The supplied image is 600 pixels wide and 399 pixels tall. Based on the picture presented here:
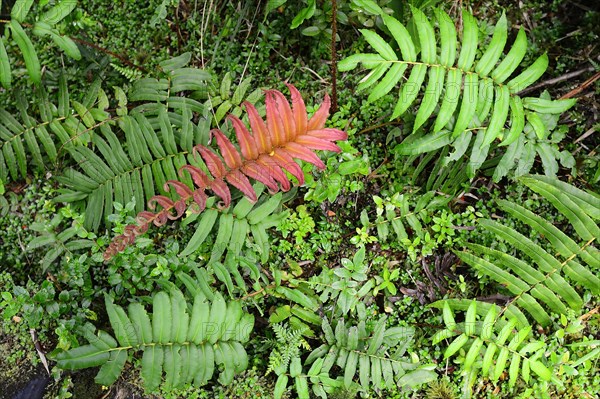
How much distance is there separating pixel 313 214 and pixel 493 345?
59.1 inches

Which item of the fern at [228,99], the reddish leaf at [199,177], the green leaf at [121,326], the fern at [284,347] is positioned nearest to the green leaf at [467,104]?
the fern at [228,99]

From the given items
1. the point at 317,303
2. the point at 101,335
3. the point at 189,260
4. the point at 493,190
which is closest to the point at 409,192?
the point at 493,190

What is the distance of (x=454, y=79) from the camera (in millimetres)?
3041

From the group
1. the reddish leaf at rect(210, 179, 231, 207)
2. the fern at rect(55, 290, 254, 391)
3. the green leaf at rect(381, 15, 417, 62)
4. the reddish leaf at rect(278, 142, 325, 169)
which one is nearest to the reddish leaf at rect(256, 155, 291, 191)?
the reddish leaf at rect(278, 142, 325, 169)

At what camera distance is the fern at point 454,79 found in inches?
117

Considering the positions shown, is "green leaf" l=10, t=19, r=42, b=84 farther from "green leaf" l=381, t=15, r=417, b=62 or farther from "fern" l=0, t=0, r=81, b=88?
"green leaf" l=381, t=15, r=417, b=62

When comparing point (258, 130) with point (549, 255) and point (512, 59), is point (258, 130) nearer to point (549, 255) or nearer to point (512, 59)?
point (512, 59)

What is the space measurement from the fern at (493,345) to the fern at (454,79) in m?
1.11

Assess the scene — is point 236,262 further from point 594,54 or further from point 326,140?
point 594,54

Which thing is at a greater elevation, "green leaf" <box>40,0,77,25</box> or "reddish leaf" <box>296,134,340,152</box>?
"green leaf" <box>40,0,77,25</box>

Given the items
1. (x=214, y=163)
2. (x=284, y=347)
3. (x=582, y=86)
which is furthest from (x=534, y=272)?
(x=214, y=163)

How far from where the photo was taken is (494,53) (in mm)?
3090

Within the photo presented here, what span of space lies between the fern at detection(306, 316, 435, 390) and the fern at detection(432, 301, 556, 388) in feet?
0.81

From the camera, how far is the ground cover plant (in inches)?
122
